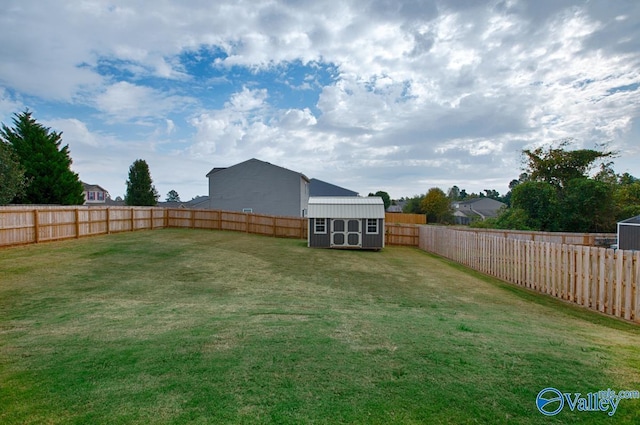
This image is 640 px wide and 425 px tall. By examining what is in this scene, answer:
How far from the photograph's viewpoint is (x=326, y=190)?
46.9 m

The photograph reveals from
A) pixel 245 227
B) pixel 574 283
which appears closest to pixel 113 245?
pixel 245 227

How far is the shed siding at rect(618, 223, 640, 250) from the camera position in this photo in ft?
65.7

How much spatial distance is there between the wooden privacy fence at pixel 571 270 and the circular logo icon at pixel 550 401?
6.23 meters

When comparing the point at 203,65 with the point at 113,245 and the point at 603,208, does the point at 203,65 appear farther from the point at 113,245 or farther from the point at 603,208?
→ the point at 603,208

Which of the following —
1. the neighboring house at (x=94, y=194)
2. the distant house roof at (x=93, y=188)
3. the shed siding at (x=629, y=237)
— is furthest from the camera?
the distant house roof at (x=93, y=188)

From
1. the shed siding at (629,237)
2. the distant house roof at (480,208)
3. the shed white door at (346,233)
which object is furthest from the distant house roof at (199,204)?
the distant house roof at (480,208)

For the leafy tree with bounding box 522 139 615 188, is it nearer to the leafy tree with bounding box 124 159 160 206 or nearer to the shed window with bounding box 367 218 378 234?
the shed window with bounding box 367 218 378 234

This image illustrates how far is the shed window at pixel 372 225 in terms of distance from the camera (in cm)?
2039

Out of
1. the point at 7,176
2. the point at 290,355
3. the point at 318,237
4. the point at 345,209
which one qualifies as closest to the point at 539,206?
the point at 345,209

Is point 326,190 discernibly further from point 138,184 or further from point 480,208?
point 480,208

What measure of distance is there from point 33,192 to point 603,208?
48042 millimetres

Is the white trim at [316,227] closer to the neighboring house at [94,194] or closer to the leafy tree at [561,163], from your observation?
the leafy tree at [561,163]

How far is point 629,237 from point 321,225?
61.4 feet

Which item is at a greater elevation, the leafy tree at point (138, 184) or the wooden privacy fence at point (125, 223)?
the leafy tree at point (138, 184)
